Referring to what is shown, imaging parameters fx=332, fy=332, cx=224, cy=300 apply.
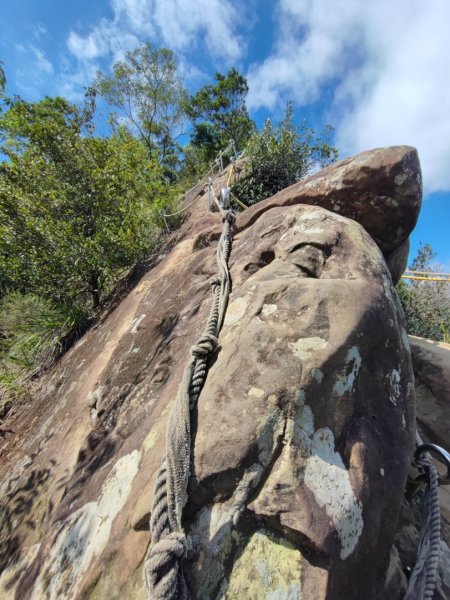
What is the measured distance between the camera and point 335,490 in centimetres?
151

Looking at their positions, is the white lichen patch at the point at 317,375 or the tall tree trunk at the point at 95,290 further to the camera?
the tall tree trunk at the point at 95,290

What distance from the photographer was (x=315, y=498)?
4.80 ft

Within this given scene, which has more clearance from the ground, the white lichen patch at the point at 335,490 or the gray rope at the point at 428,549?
the white lichen patch at the point at 335,490

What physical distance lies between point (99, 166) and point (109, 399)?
5251 mm

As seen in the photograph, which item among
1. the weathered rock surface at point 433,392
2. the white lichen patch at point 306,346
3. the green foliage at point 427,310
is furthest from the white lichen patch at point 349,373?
the green foliage at point 427,310

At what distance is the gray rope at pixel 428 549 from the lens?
158cm

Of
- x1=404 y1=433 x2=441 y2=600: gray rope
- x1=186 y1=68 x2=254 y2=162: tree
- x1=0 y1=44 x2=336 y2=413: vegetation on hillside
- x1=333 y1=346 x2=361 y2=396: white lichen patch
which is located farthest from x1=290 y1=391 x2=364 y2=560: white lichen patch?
x1=186 y1=68 x2=254 y2=162: tree

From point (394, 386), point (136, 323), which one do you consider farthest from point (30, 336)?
point (394, 386)

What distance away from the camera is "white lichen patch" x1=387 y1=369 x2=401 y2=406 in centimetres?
196

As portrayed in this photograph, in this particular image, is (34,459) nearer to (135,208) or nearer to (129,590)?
(129,590)

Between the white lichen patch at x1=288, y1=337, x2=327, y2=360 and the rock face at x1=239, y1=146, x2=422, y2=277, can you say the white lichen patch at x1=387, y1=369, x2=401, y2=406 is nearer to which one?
the white lichen patch at x1=288, y1=337, x2=327, y2=360

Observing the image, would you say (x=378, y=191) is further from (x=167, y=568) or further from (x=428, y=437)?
(x=167, y=568)

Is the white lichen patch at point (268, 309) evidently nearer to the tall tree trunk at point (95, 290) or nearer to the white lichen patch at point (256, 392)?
the white lichen patch at point (256, 392)

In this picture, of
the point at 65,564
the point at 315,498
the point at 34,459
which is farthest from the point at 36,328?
the point at 315,498
